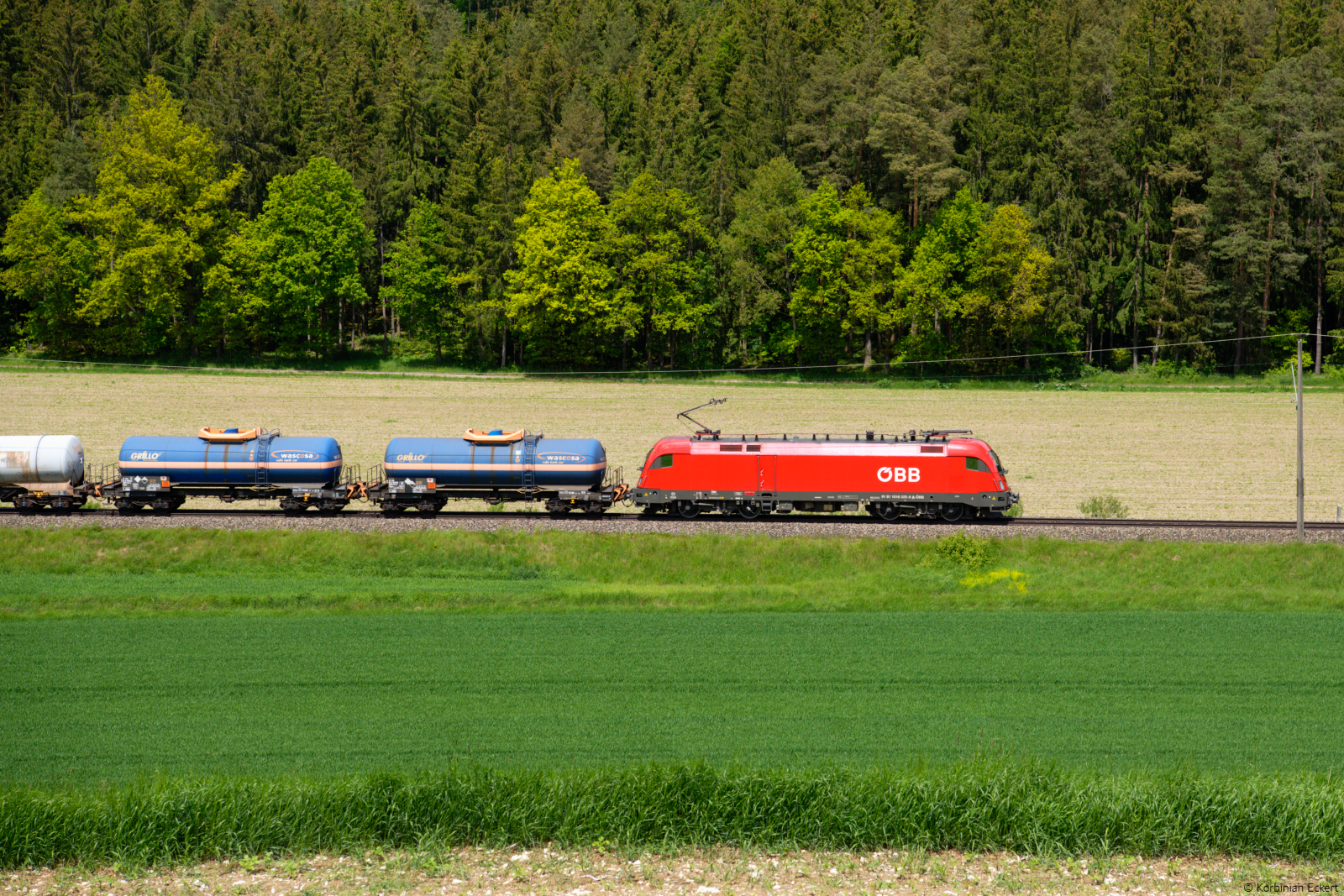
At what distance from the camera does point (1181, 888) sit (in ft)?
43.3

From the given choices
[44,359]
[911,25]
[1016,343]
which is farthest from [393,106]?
[1016,343]

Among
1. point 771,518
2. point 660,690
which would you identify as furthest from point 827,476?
point 660,690

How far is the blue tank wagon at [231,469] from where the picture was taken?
124ft

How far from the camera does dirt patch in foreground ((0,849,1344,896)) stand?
1318cm

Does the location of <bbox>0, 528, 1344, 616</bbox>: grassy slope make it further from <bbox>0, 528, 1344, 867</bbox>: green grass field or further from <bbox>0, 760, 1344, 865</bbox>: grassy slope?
<bbox>0, 760, 1344, 865</bbox>: grassy slope

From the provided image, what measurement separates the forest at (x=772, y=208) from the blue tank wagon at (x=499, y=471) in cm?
3568

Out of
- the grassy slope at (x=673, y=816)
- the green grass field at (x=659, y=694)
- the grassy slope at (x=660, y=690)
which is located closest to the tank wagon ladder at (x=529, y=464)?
the green grass field at (x=659, y=694)

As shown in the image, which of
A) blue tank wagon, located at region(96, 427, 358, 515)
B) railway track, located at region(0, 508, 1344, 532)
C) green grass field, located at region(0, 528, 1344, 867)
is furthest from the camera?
blue tank wagon, located at region(96, 427, 358, 515)

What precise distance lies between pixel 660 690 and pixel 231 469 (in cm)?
2311

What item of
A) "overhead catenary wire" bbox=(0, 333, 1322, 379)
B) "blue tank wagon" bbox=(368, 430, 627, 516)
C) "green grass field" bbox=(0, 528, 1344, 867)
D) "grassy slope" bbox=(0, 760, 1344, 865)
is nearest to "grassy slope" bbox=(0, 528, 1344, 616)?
"green grass field" bbox=(0, 528, 1344, 867)

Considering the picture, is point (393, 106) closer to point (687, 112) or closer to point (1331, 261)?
point (687, 112)

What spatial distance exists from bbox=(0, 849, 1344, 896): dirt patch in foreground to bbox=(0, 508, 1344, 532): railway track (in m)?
22.1

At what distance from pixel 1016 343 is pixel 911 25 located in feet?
97.5

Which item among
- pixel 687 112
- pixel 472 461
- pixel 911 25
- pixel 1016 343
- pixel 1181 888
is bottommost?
pixel 1181 888
